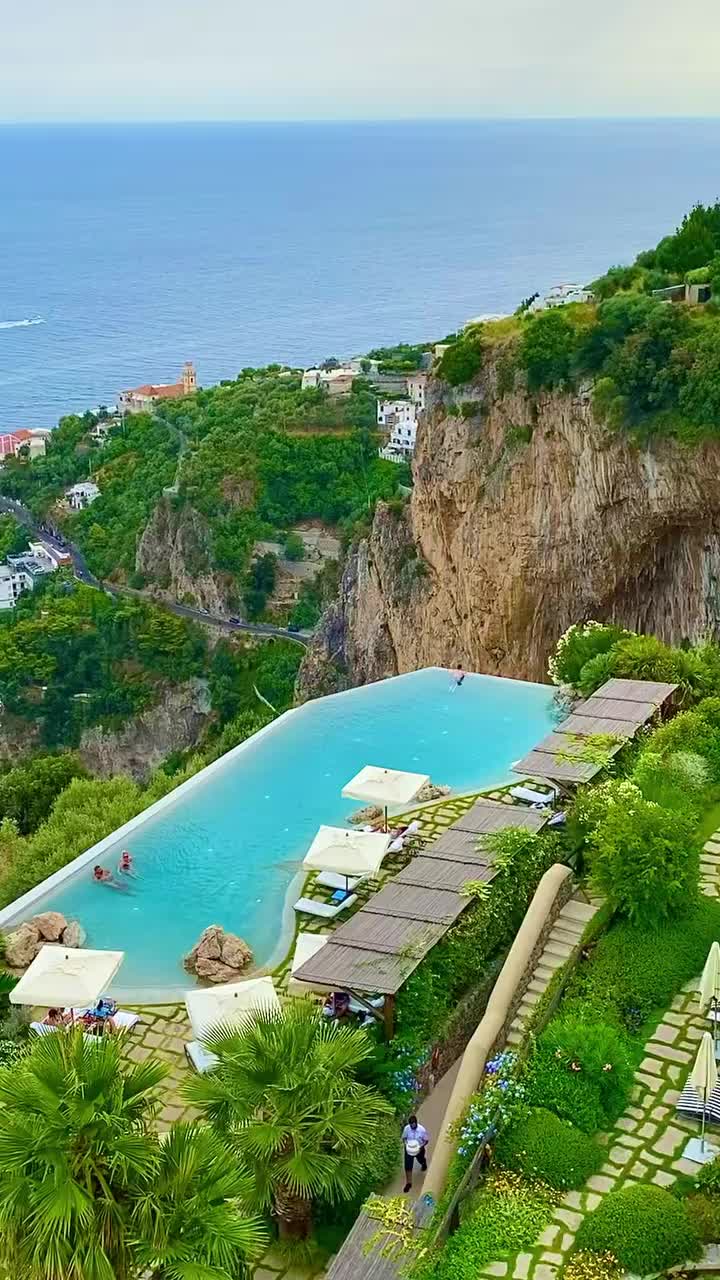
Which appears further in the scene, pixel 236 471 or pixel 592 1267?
pixel 236 471

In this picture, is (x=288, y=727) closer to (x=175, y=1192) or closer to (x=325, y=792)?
(x=325, y=792)

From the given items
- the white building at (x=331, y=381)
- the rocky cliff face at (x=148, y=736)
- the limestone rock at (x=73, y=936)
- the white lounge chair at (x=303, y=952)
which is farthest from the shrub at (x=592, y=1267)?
the white building at (x=331, y=381)

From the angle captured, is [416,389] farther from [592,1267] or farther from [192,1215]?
[192,1215]

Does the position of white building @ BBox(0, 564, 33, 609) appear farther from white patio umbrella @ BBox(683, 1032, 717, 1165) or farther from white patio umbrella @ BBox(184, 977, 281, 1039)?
white patio umbrella @ BBox(683, 1032, 717, 1165)

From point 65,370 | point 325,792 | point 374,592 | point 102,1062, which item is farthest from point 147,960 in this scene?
point 65,370

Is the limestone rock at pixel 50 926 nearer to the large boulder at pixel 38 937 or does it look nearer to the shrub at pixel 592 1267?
the large boulder at pixel 38 937

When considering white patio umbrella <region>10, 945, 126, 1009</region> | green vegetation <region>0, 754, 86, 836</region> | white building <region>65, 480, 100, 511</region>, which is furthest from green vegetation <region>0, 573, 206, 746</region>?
white patio umbrella <region>10, 945, 126, 1009</region>

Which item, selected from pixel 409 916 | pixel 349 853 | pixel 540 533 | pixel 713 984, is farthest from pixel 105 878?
pixel 540 533
